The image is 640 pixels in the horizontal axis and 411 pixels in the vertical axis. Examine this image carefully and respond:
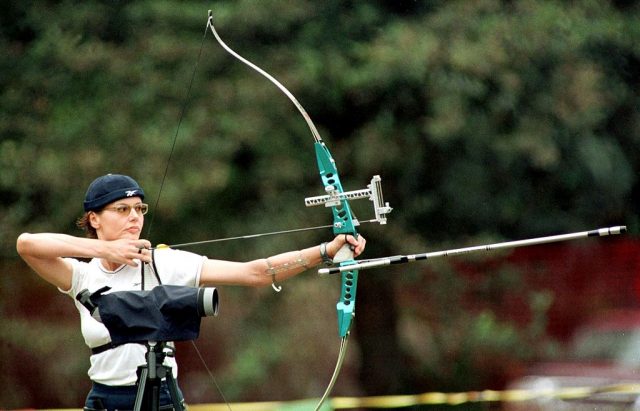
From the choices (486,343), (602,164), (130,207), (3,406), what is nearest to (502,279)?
(486,343)

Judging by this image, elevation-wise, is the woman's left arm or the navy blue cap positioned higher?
the navy blue cap

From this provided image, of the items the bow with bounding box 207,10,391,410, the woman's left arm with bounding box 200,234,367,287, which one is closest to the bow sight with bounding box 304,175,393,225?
the bow with bounding box 207,10,391,410

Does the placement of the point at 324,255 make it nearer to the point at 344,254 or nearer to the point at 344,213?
the point at 344,254

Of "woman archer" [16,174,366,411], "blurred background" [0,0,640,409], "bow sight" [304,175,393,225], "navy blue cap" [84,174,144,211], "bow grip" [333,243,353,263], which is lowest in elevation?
"woman archer" [16,174,366,411]

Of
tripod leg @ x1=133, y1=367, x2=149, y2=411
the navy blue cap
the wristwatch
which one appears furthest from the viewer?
the wristwatch

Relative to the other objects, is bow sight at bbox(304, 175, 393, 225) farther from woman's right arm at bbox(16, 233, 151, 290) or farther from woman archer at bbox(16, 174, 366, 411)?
woman's right arm at bbox(16, 233, 151, 290)

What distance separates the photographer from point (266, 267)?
346cm

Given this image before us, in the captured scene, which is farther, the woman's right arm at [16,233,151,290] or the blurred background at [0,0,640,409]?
the blurred background at [0,0,640,409]

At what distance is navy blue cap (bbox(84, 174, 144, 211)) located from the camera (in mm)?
3363

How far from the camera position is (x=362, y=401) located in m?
6.88

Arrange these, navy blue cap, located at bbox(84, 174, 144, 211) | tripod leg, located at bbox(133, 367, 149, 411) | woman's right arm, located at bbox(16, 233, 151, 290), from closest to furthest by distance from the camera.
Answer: tripod leg, located at bbox(133, 367, 149, 411), woman's right arm, located at bbox(16, 233, 151, 290), navy blue cap, located at bbox(84, 174, 144, 211)

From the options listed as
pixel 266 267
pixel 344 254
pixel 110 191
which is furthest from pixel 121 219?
pixel 344 254

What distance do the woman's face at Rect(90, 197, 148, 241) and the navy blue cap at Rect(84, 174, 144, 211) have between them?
14mm

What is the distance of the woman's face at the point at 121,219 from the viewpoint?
3.36 metres
